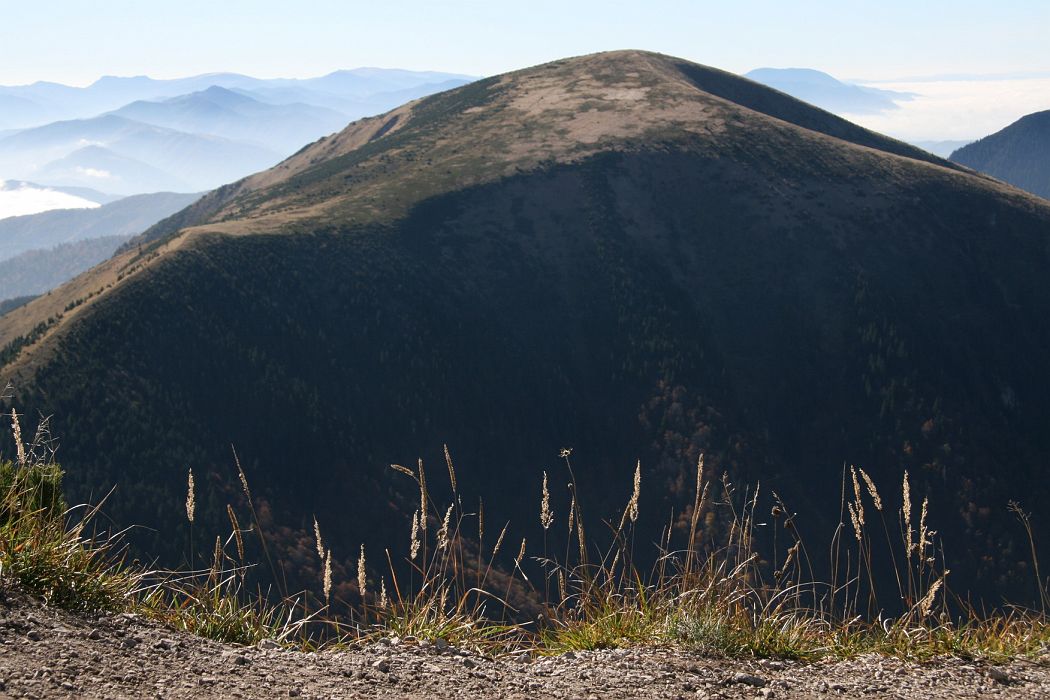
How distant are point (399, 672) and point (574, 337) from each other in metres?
88.1

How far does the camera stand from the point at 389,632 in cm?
614

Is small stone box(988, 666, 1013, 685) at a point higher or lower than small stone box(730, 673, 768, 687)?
lower

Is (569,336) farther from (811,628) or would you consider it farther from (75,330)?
(811,628)

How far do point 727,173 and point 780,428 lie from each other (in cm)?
4483

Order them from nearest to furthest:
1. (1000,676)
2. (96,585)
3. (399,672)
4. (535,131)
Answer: (399,672) < (1000,676) < (96,585) < (535,131)

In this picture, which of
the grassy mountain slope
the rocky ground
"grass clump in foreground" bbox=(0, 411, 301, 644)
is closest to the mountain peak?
the grassy mountain slope

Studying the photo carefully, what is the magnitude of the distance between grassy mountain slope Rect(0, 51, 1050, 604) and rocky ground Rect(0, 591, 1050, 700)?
53.1 meters

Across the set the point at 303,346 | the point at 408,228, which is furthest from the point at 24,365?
the point at 408,228

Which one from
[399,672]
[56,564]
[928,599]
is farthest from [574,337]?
[399,672]

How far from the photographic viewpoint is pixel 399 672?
216 inches

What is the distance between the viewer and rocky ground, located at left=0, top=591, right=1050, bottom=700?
4988 millimetres

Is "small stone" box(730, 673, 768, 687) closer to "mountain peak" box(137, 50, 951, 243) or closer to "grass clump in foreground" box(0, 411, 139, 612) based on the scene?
"grass clump in foreground" box(0, 411, 139, 612)

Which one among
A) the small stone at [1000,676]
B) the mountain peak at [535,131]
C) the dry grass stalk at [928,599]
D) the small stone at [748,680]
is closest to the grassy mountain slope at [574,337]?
the mountain peak at [535,131]

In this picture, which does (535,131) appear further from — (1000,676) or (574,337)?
(1000,676)
